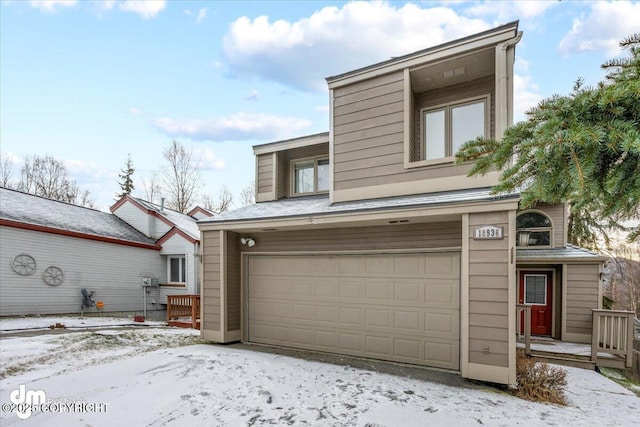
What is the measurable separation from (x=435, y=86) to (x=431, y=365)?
5.24 metres

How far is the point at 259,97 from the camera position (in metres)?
17.1

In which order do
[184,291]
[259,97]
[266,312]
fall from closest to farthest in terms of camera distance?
[266,312]
[184,291]
[259,97]

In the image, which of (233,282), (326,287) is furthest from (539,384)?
(233,282)

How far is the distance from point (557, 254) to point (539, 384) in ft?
17.4

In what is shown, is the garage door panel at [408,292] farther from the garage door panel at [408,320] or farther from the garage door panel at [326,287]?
the garage door panel at [326,287]

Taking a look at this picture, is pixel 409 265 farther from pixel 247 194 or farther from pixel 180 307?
pixel 247 194

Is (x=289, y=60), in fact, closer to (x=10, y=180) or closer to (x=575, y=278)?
(x=575, y=278)

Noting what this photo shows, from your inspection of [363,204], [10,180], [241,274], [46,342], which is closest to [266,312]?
[241,274]

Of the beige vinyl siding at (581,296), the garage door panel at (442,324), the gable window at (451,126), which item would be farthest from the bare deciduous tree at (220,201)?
the beige vinyl siding at (581,296)

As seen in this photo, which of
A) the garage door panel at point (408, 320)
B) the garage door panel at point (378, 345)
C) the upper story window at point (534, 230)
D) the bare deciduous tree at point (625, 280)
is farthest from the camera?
the bare deciduous tree at point (625, 280)

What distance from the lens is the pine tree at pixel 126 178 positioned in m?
29.7

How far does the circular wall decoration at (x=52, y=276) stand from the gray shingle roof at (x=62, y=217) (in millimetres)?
1406

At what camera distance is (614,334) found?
6.55m

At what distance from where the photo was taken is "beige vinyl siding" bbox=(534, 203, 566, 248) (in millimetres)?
9070
